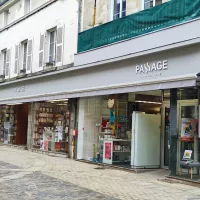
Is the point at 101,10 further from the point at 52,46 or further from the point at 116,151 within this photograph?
the point at 116,151

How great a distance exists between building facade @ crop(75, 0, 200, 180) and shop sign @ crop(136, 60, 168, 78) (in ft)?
0.09

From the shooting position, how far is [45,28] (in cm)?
1616

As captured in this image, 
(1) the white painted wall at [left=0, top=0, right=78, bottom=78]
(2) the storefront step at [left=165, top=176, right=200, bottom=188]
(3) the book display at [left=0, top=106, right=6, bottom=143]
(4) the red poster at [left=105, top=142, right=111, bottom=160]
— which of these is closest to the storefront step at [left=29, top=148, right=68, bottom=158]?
(4) the red poster at [left=105, top=142, right=111, bottom=160]

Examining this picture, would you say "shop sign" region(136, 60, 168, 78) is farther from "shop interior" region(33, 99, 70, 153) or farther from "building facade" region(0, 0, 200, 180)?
"shop interior" region(33, 99, 70, 153)

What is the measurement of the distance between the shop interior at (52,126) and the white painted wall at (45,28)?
1809 mm

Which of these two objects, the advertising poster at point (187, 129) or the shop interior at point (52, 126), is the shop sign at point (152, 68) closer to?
the advertising poster at point (187, 129)

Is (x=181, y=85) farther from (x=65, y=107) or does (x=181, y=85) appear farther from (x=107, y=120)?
(x=65, y=107)

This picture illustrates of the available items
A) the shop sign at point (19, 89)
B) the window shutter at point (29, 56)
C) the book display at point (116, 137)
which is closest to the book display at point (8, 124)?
the shop sign at point (19, 89)

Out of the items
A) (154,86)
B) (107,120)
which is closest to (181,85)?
(154,86)

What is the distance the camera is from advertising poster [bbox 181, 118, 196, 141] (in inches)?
381

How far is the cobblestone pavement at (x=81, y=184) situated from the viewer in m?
7.48


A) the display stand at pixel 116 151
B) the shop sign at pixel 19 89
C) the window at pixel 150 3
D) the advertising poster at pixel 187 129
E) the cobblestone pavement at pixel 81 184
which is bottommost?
the cobblestone pavement at pixel 81 184

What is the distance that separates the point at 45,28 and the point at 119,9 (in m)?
4.96

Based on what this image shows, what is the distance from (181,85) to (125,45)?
113 inches
